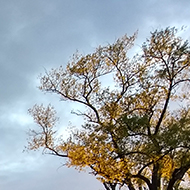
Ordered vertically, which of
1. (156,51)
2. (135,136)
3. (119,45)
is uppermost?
(119,45)

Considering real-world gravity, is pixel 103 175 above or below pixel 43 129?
below

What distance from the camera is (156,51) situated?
9148 mm

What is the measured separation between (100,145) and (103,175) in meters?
0.86

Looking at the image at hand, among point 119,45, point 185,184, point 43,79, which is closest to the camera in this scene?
point 119,45

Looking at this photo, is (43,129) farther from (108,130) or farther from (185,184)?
(185,184)

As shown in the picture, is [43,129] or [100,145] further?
[43,129]

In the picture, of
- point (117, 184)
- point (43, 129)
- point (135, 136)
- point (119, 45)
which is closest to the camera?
point (135, 136)

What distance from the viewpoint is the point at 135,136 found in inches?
324

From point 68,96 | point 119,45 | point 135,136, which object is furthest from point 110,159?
point 119,45

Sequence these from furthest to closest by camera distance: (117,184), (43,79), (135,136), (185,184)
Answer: (185,184)
(43,79)
(117,184)
(135,136)

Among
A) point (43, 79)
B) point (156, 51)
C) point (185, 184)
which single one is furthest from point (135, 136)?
point (185, 184)

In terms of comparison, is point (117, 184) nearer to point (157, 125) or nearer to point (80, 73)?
point (157, 125)

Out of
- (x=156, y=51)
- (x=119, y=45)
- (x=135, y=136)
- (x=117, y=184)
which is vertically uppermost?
(x=119, y=45)

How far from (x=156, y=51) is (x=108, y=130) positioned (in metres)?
2.88
